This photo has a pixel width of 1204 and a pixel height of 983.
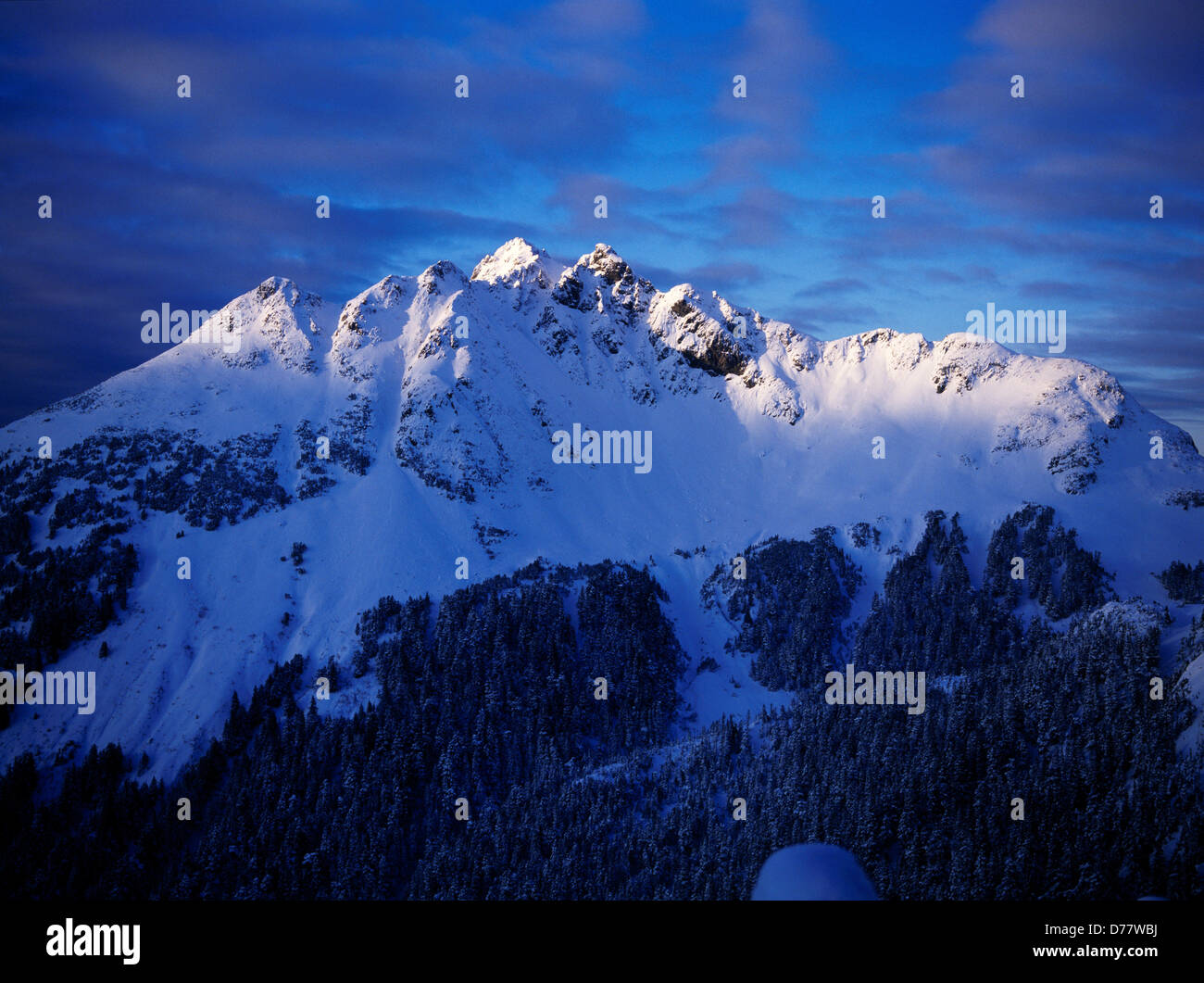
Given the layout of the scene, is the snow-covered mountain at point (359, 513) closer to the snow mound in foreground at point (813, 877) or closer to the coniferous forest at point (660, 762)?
the coniferous forest at point (660, 762)

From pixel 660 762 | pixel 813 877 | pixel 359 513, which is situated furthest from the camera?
pixel 359 513

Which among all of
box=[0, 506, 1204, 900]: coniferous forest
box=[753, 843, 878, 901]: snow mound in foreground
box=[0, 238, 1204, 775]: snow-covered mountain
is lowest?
box=[0, 506, 1204, 900]: coniferous forest

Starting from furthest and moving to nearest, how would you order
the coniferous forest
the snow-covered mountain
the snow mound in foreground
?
the snow-covered mountain < the coniferous forest < the snow mound in foreground

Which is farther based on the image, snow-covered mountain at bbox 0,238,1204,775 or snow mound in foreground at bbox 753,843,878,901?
snow-covered mountain at bbox 0,238,1204,775

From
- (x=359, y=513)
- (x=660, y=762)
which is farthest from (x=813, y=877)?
(x=359, y=513)

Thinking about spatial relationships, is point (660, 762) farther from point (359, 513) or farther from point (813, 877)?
point (813, 877)

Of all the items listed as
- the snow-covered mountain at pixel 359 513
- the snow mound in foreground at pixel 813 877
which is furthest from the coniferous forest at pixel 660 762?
the snow mound in foreground at pixel 813 877

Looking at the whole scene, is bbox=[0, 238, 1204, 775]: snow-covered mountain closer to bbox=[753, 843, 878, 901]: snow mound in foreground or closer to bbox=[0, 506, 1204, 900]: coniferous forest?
bbox=[0, 506, 1204, 900]: coniferous forest

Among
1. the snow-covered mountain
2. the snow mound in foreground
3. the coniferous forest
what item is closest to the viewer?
the snow mound in foreground

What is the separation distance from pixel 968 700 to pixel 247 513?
14242 cm

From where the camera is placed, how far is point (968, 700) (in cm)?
12062

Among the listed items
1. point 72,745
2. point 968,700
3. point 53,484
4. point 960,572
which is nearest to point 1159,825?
point 968,700

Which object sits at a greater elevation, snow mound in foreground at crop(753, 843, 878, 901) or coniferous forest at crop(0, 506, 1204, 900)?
snow mound in foreground at crop(753, 843, 878, 901)

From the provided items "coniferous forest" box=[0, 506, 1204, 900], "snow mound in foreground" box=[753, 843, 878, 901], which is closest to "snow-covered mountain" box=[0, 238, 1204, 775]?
"coniferous forest" box=[0, 506, 1204, 900]
